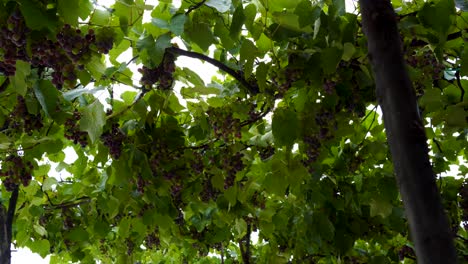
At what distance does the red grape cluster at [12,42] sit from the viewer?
1.25 metres

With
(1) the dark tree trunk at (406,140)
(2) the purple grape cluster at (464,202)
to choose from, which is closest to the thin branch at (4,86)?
(1) the dark tree trunk at (406,140)

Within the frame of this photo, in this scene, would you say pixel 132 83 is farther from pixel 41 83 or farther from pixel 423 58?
pixel 423 58

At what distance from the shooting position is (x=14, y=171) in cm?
199

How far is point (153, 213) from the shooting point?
227cm

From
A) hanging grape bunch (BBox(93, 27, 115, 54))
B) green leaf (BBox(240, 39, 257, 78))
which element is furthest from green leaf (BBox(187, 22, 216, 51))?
hanging grape bunch (BBox(93, 27, 115, 54))

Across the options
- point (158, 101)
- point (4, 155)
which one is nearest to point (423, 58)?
point (158, 101)

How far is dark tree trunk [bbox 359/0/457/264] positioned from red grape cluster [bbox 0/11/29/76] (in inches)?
35.3

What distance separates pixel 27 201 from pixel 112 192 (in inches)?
35.2

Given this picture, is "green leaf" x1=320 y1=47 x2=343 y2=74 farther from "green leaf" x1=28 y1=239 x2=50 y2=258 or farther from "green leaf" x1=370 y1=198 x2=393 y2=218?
"green leaf" x1=28 y1=239 x2=50 y2=258

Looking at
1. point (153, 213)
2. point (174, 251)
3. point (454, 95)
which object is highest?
point (174, 251)

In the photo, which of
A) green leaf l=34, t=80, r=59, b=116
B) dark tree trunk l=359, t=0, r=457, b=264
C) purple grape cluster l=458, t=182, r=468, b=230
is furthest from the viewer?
purple grape cluster l=458, t=182, r=468, b=230

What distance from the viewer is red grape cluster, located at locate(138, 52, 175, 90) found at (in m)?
1.67

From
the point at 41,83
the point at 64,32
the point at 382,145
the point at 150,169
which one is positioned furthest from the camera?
the point at 382,145

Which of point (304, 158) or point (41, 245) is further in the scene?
point (41, 245)
